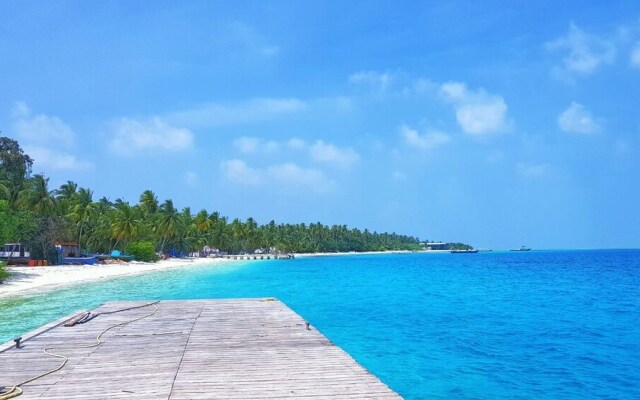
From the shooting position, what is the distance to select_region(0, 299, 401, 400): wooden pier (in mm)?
6953

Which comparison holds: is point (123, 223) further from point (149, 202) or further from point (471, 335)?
point (471, 335)

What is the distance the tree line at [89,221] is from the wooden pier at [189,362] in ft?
103

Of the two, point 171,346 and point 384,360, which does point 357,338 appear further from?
point 171,346

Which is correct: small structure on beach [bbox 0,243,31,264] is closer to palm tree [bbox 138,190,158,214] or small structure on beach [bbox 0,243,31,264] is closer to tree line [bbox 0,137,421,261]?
tree line [bbox 0,137,421,261]

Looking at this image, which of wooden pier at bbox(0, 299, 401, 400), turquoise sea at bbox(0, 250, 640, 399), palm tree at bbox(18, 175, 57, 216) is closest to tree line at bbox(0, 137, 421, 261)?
palm tree at bbox(18, 175, 57, 216)

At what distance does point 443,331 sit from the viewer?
21.5 m

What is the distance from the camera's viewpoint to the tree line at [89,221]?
2234 inches

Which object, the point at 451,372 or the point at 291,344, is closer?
the point at 291,344

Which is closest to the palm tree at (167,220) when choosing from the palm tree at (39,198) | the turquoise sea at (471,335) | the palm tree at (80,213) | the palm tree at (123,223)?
the palm tree at (123,223)

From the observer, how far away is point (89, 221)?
8069cm

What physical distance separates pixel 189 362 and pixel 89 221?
78.9 m

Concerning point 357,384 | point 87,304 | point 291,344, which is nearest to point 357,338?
point 291,344

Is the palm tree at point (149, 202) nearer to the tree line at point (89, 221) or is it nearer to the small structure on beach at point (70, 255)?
the tree line at point (89, 221)

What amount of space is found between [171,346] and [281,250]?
14798 cm
